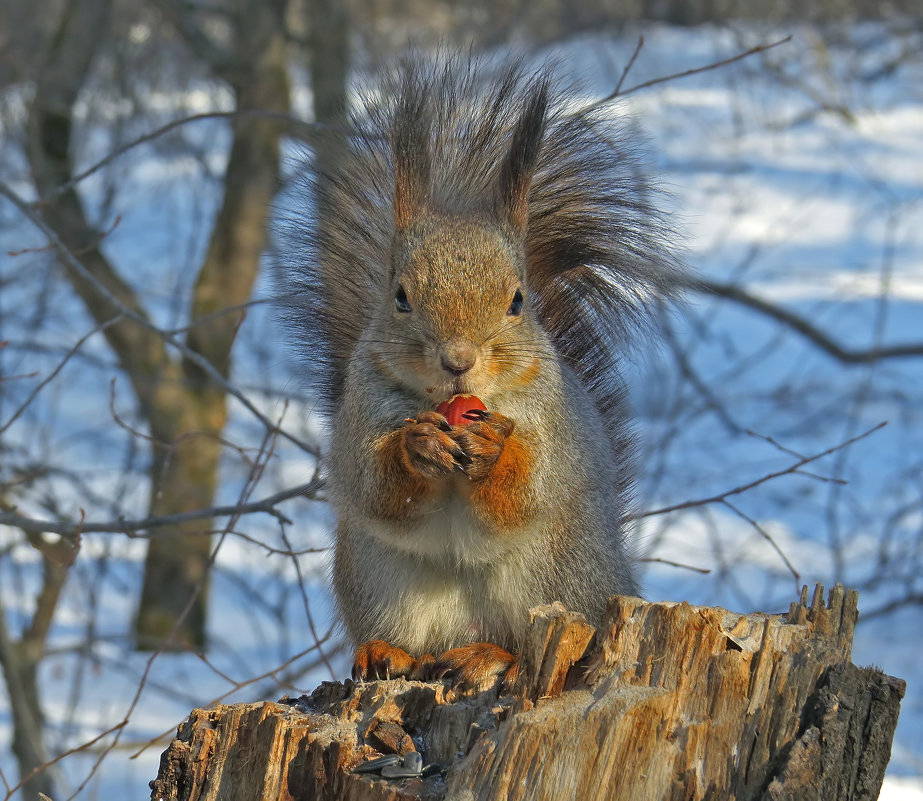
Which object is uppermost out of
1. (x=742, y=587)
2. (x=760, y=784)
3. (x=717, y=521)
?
(x=717, y=521)

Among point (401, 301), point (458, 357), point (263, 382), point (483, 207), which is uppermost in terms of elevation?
point (263, 382)

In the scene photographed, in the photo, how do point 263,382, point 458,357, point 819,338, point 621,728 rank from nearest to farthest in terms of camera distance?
point 621,728 < point 458,357 < point 819,338 < point 263,382

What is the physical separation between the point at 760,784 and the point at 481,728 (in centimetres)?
35

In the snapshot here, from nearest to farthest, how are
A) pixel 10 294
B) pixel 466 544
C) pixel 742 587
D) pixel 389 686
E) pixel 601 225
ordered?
pixel 389 686
pixel 466 544
pixel 601 225
pixel 742 587
pixel 10 294

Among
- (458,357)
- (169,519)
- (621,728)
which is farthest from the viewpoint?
(169,519)

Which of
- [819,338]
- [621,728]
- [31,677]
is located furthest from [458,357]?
[819,338]

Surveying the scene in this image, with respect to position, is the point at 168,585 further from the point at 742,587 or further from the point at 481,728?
the point at 481,728

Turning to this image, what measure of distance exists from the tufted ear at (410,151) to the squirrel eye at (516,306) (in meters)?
0.25

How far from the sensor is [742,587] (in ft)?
17.1

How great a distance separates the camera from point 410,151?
2.02 meters

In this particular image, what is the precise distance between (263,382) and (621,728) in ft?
14.1

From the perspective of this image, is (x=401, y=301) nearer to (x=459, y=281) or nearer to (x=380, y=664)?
(x=459, y=281)

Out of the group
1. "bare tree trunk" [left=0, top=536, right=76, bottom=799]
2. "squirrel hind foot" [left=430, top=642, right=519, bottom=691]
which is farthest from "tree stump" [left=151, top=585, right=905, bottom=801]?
"bare tree trunk" [left=0, top=536, right=76, bottom=799]

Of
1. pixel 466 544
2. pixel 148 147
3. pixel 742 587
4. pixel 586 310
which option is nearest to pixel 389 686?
pixel 466 544
